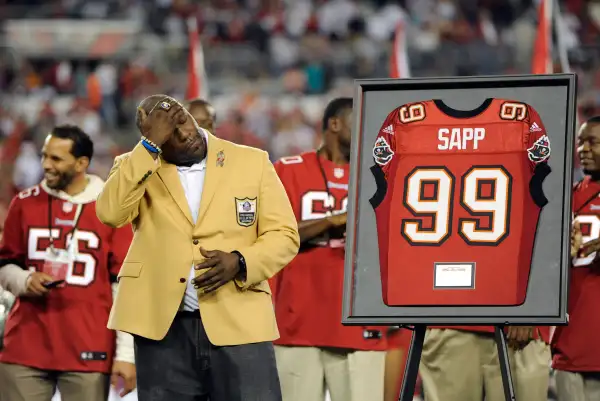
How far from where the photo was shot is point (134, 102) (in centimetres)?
2150

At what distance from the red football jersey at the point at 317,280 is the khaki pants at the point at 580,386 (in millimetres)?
955

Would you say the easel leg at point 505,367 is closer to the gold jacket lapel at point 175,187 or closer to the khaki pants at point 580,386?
the gold jacket lapel at point 175,187

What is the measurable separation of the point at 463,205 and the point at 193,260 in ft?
3.62

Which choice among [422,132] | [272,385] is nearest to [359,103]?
[422,132]

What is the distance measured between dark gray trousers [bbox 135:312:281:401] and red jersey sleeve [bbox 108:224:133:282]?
1.54m

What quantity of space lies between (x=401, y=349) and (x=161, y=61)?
568 inches

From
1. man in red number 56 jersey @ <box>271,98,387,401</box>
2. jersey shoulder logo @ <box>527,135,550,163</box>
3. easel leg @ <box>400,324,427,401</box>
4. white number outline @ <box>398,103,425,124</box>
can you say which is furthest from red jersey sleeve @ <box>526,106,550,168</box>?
man in red number 56 jersey @ <box>271,98,387,401</box>

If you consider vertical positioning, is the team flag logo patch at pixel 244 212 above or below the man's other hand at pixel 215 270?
above

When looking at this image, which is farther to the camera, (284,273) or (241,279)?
(284,273)

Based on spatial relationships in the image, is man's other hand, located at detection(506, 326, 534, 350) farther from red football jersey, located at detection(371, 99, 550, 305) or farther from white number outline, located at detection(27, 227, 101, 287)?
white number outline, located at detection(27, 227, 101, 287)

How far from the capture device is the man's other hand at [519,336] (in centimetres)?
730

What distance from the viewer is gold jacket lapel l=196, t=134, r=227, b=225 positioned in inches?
238

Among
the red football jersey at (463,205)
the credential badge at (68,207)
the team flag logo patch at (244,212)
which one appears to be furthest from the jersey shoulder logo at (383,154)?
the credential badge at (68,207)

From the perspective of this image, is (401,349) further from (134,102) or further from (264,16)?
(264,16)
